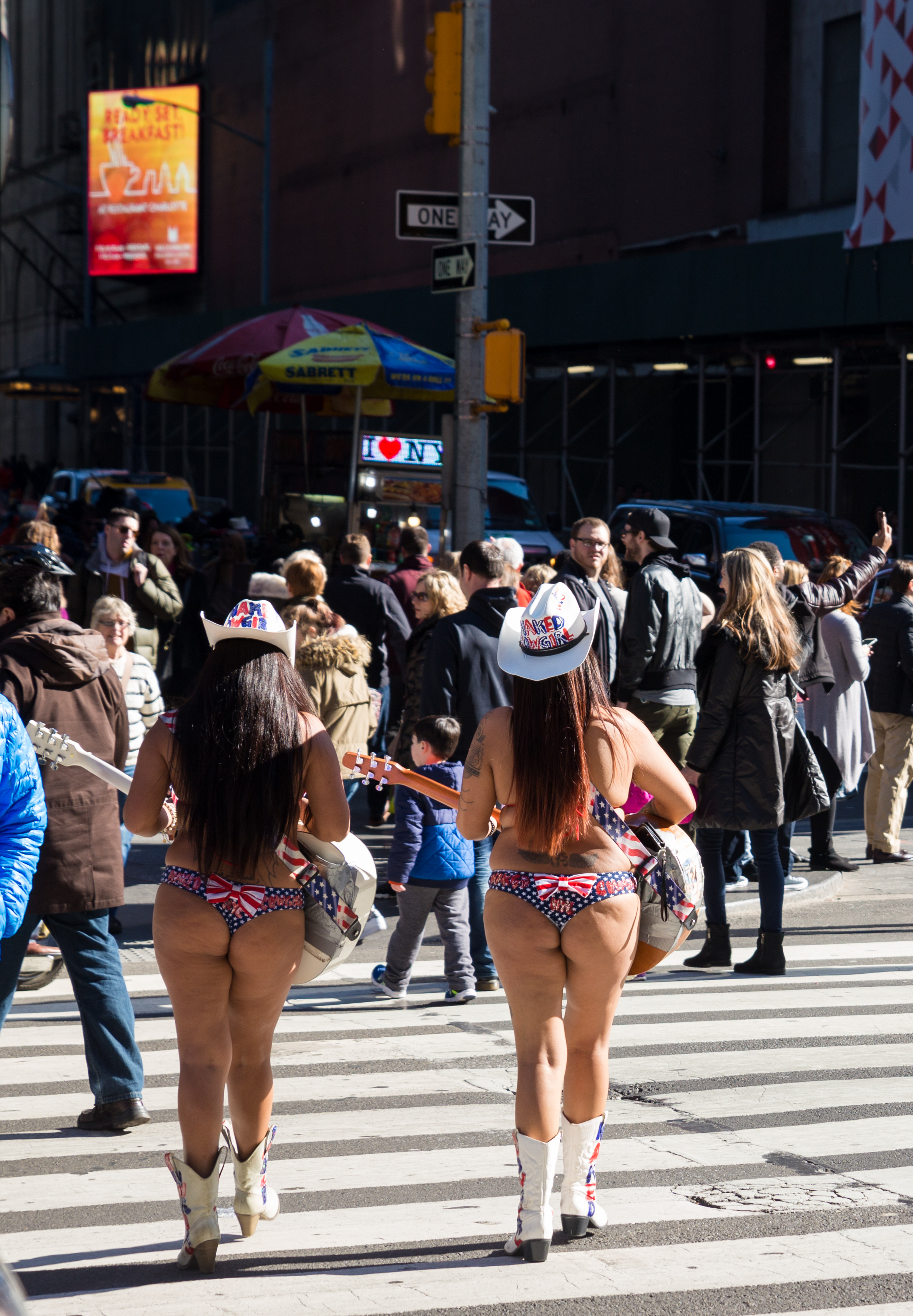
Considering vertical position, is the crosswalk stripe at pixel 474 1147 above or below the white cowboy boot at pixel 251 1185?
below

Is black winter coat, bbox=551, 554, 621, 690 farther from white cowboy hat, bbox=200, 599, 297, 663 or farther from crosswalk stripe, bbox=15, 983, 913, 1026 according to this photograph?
white cowboy hat, bbox=200, 599, 297, 663

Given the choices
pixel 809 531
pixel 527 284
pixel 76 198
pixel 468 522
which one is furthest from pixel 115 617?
pixel 76 198

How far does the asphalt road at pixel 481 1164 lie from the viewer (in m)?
4.45

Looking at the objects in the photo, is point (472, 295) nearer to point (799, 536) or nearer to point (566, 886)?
point (799, 536)

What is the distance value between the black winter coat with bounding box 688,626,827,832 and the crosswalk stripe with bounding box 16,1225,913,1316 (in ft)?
11.5

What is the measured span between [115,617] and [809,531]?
11075 mm

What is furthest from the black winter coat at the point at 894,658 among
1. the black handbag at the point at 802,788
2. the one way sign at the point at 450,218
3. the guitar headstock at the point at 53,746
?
the guitar headstock at the point at 53,746

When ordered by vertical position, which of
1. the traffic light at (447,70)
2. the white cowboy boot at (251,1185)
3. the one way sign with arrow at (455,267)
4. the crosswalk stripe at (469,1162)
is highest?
the traffic light at (447,70)

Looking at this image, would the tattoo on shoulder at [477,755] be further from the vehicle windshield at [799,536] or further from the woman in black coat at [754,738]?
the vehicle windshield at [799,536]

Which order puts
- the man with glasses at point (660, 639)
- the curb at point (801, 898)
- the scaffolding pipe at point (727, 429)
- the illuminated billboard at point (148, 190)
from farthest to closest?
1. the illuminated billboard at point (148, 190)
2. the scaffolding pipe at point (727, 429)
3. the curb at point (801, 898)
4. the man with glasses at point (660, 639)

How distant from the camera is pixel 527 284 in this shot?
99.3 ft

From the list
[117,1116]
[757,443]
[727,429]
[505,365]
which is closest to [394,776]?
[117,1116]

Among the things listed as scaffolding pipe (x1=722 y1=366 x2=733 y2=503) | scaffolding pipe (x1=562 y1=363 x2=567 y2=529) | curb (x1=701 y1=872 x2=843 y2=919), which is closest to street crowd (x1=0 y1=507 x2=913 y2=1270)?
curb (x1=701 y1=872 x2=843 y2=919)

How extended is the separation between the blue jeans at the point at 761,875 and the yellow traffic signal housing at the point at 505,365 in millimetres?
5927
